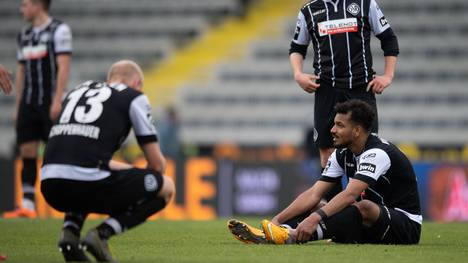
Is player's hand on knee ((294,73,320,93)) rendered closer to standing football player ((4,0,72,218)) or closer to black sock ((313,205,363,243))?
black sock ((313,205,363,243))

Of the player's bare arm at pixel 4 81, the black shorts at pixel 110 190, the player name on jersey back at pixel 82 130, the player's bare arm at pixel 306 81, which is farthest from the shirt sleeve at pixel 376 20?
the player name on jersey back at pixel 82 130

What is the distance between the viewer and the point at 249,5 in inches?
1116

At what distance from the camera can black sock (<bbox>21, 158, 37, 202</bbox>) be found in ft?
38.2

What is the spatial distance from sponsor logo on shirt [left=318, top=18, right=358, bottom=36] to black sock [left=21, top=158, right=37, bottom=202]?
13.9 feet

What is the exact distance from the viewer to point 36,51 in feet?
38.3

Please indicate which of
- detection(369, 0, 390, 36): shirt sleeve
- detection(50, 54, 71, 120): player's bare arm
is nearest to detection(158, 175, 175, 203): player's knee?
detection(369, 0, 390, 36): shirt sleeve

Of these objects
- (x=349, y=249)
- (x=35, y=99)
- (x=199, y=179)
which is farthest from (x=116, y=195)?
(x=199, y=179)

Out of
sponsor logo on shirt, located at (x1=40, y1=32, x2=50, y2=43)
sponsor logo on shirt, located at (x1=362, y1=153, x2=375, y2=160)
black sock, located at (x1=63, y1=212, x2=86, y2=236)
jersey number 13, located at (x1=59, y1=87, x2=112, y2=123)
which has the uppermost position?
jersey number 13, located at (x1=59, y1=87, x2=112, y2=123)

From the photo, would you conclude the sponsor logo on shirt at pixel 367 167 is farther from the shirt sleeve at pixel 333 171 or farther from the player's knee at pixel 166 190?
the player's knee at pixel 166 190

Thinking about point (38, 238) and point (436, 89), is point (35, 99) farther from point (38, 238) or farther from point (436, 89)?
point (436, 89)

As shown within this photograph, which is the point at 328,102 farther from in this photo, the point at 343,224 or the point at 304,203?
the point at 343,224

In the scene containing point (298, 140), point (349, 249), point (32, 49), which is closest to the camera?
point (349, 249)

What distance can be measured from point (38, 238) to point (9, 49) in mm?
19047

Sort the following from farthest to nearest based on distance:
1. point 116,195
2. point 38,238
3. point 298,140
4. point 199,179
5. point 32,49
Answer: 1. point 298,140
2. point 199,179
3. point 32,49
4. point 38,238
5. point 116,195
